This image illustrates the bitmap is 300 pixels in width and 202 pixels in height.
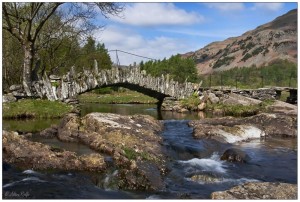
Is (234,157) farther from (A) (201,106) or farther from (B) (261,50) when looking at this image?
(B) (261,50)

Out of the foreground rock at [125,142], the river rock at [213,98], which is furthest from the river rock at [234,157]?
the river rock at [213,98]

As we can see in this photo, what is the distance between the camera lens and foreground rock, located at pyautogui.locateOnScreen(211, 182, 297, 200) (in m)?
9.31

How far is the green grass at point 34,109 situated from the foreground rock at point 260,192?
59.6 ft

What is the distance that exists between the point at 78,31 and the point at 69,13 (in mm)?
2549

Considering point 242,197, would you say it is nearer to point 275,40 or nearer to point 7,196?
point 7,196

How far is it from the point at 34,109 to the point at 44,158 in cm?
1458

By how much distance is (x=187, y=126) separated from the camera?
21.9 meters

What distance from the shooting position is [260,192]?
958 centimetres

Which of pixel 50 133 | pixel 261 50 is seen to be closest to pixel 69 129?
pixel 50 133

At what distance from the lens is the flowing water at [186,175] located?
10039mm

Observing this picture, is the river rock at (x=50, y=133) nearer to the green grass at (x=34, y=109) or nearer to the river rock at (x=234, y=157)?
the river rock at (x=234, y=157)

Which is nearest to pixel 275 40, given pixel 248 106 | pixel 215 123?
pixel 248 106

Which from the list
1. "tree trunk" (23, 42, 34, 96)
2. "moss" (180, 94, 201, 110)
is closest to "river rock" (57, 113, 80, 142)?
"tree trunk" (23, 42, 34, 96)

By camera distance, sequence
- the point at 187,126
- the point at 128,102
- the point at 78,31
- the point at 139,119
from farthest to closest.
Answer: the point at 128,102
the point at 78,31
the point at 187,126
the point at 139,119
